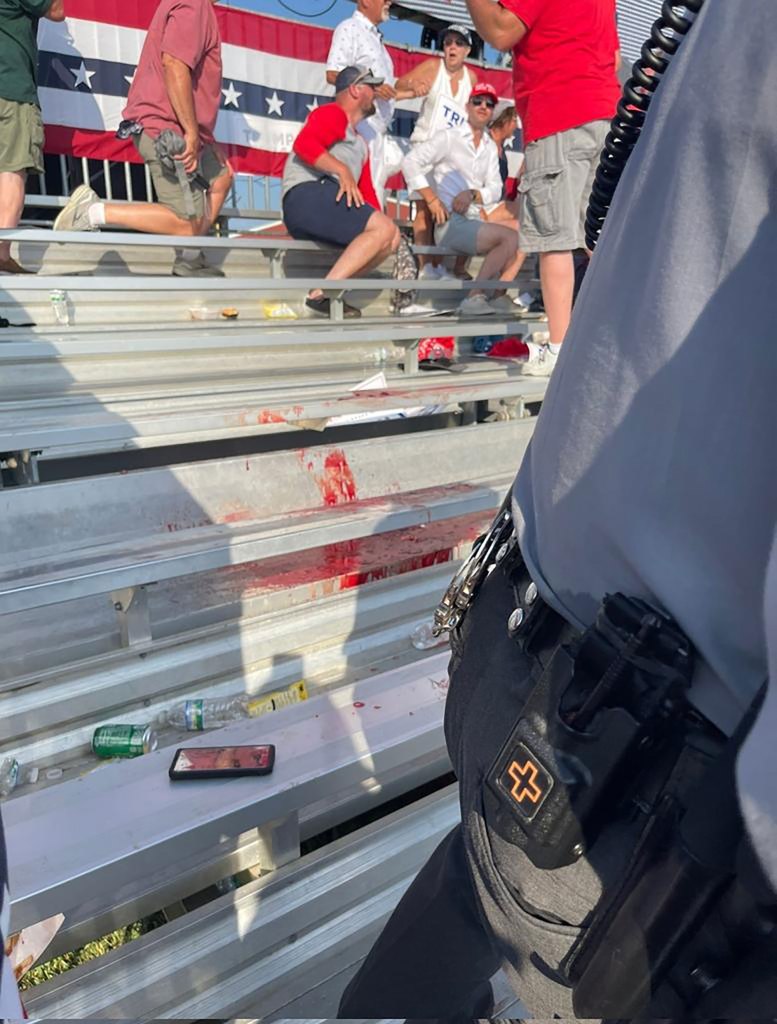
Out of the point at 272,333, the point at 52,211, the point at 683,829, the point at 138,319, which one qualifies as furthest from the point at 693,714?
the point at 52,211

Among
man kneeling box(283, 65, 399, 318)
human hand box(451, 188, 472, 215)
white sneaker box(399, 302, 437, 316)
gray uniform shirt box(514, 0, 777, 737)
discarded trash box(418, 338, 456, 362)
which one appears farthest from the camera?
human hand box(451, 188, 472, 215)

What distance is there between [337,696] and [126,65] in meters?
4.77

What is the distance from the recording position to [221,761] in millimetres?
1254

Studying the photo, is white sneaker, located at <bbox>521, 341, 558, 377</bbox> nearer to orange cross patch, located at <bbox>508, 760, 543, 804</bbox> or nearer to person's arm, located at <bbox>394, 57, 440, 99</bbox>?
orange cross patch, located at <bbox>508, 760, 543, 804</bbox>

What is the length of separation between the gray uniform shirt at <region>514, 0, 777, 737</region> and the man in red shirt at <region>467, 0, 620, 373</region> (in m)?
2.31

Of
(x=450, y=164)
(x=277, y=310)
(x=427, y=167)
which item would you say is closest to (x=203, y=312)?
(x=277, y=310)

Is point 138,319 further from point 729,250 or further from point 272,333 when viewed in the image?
point 729,250

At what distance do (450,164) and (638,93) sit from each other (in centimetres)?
456

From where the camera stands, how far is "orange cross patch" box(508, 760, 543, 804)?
661 millimetres

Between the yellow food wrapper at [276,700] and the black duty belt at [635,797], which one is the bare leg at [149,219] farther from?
the black duty belt at [635,797]

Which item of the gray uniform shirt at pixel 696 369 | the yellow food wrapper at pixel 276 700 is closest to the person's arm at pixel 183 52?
the yellow food wrapper at pixel 276 700

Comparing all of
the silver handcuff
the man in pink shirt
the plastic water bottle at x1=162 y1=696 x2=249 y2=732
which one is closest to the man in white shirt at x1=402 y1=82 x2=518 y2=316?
the man in pink shirt

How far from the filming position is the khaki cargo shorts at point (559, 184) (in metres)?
2.73

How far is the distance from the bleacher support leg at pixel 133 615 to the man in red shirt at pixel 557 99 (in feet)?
6.69
